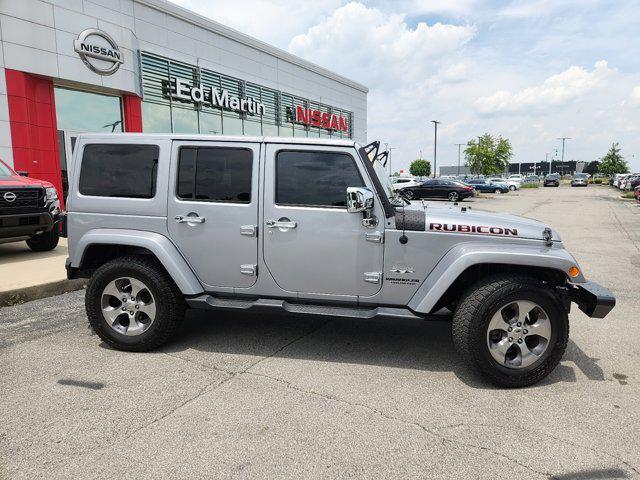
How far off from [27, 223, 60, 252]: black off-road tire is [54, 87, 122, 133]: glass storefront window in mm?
6253

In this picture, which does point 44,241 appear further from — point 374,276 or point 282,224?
point 374,276

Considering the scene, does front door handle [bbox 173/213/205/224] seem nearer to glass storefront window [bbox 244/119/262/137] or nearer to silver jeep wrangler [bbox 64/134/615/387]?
silver jeep wrangler [bbox 64/134/615/387]

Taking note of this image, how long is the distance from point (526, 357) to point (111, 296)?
359 centimetres

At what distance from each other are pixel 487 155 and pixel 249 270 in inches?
2350

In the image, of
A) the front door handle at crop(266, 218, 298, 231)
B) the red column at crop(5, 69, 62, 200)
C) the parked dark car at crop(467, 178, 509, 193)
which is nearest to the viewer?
the front door handle at crop(266, 218, 298, 231)

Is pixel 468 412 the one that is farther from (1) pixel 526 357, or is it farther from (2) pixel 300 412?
(2) pixel 300 412

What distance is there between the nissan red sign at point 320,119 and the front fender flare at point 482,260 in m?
21.7

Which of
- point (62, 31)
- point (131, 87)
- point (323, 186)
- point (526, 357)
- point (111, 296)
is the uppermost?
point (62, 31)

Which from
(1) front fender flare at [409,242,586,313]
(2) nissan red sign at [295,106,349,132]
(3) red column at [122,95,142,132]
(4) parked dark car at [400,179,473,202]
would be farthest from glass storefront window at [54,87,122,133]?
(4) parked dark car at [400,179,473,202]

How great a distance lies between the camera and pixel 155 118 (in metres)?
16.3

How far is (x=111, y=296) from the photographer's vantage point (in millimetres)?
4129

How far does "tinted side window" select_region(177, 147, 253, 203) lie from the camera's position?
13.0ft

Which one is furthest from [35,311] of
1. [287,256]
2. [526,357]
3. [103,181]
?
[526,357]

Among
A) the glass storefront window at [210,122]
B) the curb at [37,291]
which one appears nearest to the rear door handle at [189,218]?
the curb at [37,291]
